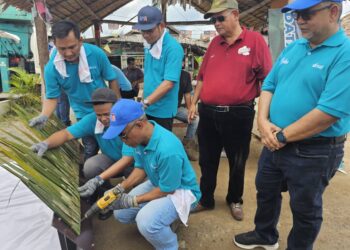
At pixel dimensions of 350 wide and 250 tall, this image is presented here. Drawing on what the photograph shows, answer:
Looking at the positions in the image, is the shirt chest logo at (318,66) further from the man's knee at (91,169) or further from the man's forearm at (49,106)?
the man's forearm at (49,106)

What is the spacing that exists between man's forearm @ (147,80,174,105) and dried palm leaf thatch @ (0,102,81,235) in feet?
2.75

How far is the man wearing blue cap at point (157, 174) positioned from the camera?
178 centimetres

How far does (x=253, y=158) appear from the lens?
432cm

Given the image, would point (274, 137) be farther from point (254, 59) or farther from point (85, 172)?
point (85, 172)

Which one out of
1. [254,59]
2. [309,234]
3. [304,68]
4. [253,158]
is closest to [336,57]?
[304,68]

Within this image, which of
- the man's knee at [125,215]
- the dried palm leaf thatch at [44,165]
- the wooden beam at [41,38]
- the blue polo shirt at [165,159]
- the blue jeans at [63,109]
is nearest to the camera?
the dried palm leaf thatch at [44,165]

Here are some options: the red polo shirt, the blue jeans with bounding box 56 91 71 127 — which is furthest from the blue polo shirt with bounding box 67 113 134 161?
the blue jeans with bounding box 56 91 71 127

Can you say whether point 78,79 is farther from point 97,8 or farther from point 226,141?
point 97,8

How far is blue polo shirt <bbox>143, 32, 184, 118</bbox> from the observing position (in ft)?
8.46

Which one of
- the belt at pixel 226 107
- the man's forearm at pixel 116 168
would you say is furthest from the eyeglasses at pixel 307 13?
the man's forearm at pixel 116 168

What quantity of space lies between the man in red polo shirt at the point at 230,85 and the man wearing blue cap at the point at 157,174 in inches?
22.6

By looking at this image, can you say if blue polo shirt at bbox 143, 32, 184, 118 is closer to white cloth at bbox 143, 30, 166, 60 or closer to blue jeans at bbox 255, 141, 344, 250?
white cloth at bbox 143, 30, 166, 60

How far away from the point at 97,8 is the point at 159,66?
3645 mm

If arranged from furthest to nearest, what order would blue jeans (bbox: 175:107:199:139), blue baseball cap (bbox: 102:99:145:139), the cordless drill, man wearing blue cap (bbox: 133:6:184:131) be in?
blue jeans (bbox: 175:107:199:139), man wearing blue cap (bbox: 133:6:184:131), the cordless drill, blue baseball cap (bbox: 102:99:145:139)
